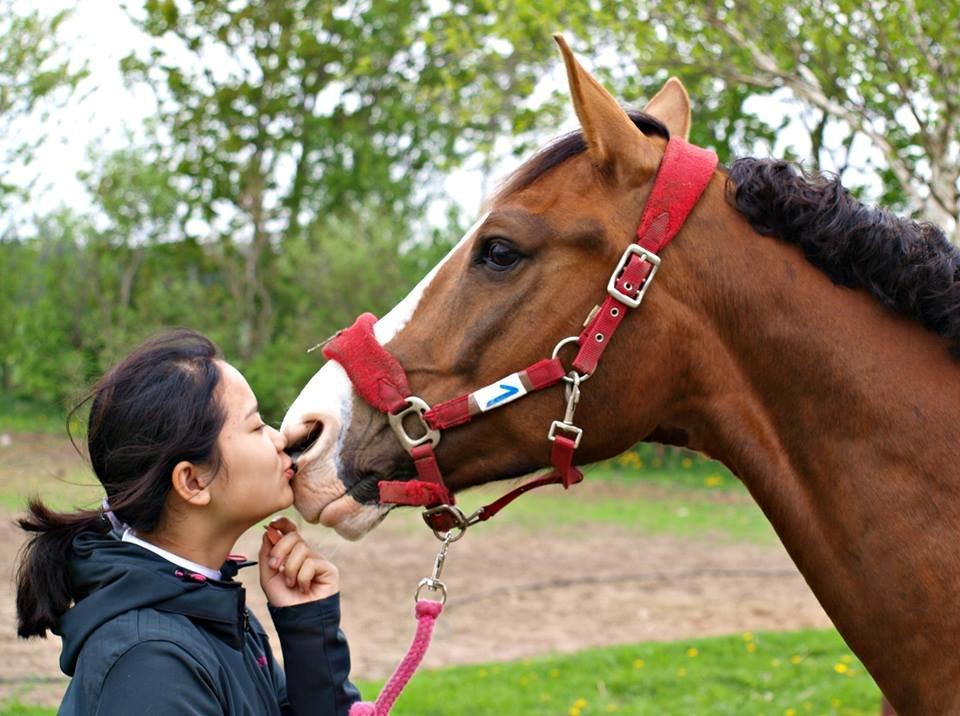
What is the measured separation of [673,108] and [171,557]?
1.80 metres

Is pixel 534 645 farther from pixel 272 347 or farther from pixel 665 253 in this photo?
pixel 272 347

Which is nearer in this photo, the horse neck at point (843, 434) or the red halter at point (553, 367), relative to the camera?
the horse neck at point (843, 434)

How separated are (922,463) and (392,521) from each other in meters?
11.1

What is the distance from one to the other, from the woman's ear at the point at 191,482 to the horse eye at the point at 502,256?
83 cm

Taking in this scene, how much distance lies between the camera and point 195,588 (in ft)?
6.79

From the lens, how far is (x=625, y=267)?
2.35 meters

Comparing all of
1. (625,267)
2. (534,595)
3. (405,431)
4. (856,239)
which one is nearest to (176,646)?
(405,431)

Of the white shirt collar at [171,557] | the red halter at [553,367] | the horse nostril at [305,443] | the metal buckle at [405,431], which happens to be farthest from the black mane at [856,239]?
the white shirt collar at [171,557]

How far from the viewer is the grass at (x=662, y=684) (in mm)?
6020

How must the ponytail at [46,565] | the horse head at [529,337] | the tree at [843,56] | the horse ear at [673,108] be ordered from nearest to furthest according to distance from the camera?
the ponytail at [46,565] < the horse head at [529,337] < the horse ear at [673,108] < the tree at [843,56]

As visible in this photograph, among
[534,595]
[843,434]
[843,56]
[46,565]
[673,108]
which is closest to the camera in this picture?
[46,565]

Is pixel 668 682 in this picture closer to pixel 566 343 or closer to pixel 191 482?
pixel 566 343

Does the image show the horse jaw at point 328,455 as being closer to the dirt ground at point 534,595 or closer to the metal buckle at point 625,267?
the metal buckle at point 625,267

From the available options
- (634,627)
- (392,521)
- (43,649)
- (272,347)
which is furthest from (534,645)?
(272,347)
